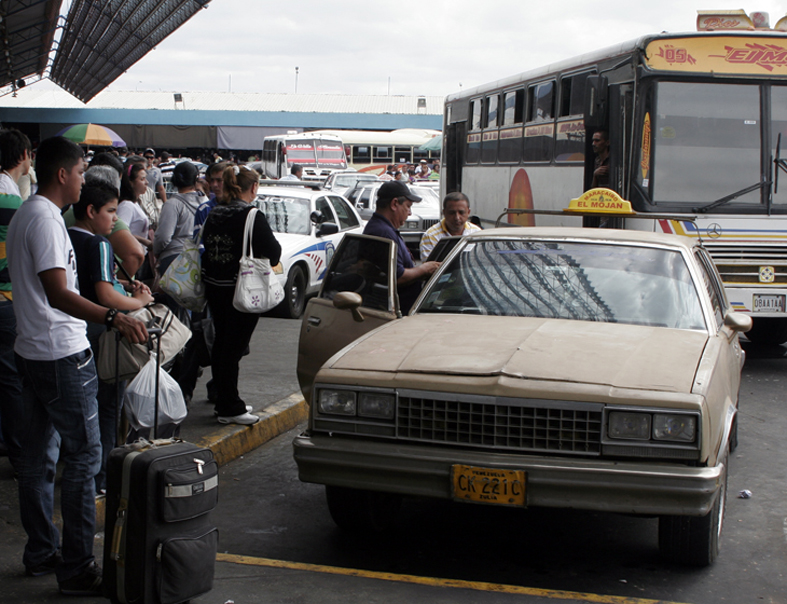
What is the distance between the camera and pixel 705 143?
934 centimetres

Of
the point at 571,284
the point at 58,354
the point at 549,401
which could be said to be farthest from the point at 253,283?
the point at 549,401

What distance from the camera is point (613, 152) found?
970 cm

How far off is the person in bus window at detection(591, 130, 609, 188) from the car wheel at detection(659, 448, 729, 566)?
5.99m

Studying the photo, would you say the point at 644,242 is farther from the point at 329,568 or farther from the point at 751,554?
the point at 329,568

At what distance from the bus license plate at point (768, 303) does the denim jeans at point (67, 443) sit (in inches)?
Result: 286

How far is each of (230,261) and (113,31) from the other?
71.8 ft

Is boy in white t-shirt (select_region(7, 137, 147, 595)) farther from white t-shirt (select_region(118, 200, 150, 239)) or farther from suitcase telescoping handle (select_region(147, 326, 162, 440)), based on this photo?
white t-shirt (select_region(118, 200, 150, 239))

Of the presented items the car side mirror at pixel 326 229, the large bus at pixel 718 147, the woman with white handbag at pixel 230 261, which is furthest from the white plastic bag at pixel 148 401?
the car side mirror at pixel 326 229

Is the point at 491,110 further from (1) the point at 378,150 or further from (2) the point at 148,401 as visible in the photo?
(1) the point at 378,150

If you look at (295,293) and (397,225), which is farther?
(295,293)

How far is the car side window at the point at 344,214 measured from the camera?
14047mm

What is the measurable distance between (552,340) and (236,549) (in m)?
1.92

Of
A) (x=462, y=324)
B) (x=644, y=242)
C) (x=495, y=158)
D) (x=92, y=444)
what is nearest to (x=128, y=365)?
(x=92, y=444)

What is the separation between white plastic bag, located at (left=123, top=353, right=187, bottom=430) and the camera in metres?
4.29
